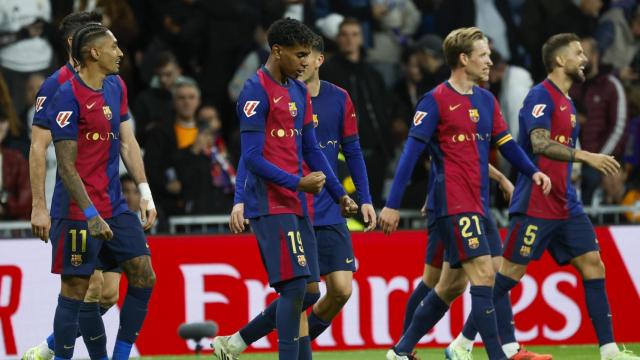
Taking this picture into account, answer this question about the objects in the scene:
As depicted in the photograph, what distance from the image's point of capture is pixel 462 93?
10180mm

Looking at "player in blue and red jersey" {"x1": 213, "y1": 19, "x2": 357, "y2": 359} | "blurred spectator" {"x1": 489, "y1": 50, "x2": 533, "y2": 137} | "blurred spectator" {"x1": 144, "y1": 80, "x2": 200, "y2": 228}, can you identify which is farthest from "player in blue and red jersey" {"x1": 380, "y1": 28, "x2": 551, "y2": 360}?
"blurred spectator" {"x1": 144, "y1": 80, "x2": 200, "y2": 228}

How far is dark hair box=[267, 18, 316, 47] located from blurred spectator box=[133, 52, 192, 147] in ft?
19.4

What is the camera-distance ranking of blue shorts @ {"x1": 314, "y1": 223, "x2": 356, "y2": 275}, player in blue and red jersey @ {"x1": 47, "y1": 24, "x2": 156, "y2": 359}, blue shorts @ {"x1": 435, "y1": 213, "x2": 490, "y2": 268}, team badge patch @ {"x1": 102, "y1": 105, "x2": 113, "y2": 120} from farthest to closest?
blue shorts @ {"x1": 314, "y1": 223, "x2": 356, "y2": 275}
blue shorts @ {"x1": 435, "y1": 213, "x2": 490, "y2": 268}
team badge patch @ {"x1": 102, "y1": 105, "x2": 113, "y2": 120}
player in blue and red jersey @ {"x1": 47, "y1": 24, "x2": 156, "y2": 359}

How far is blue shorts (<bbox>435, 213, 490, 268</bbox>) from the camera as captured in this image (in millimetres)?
9914

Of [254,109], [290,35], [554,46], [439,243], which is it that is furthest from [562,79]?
[254,109]

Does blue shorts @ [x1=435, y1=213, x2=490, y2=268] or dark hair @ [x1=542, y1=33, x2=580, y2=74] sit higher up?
dark hair @ [x1=542, y1=33, x2=580, y2=74]

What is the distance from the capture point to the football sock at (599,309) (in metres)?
10.6

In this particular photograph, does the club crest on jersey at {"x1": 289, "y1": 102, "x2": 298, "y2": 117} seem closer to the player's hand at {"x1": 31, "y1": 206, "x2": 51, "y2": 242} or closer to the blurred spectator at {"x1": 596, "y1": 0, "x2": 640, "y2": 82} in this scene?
the player's hand at {"x1": 31, "y1": 206, "x2": 51, "y2": 242}

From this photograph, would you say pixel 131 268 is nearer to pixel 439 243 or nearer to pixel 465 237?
pixel 465 237

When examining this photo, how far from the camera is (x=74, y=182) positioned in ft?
29.8

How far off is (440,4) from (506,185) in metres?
5.60

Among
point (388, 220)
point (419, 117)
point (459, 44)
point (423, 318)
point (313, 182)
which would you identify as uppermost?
point (459, 44)

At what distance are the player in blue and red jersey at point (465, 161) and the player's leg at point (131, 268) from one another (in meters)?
1.71

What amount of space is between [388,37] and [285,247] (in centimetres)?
754
